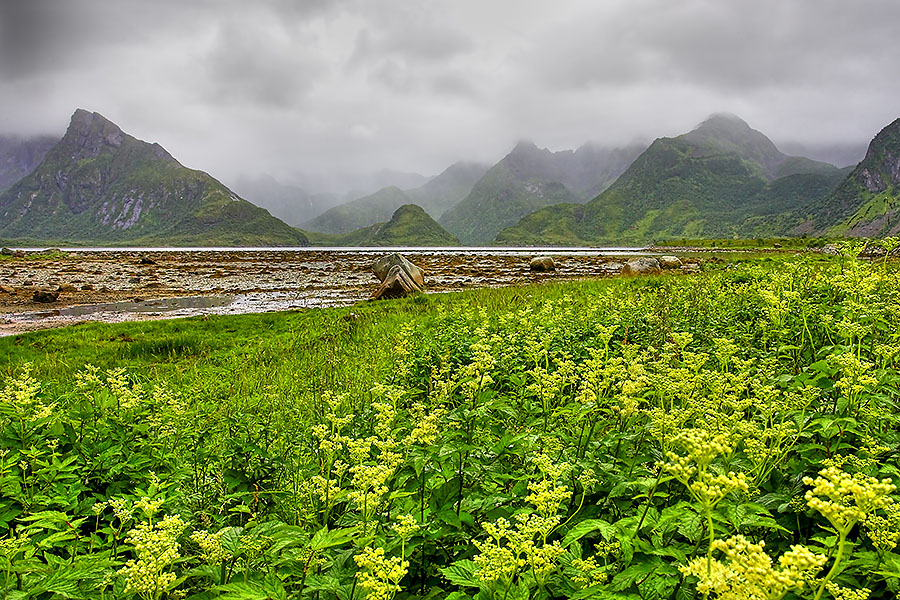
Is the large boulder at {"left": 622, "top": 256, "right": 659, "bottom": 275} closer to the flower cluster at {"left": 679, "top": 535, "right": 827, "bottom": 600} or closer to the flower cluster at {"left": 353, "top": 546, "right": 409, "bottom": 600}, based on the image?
the flower cluster at {"left": 679, "top": 535, "right": 827, "bottom": 600}

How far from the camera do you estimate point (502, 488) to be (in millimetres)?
4086

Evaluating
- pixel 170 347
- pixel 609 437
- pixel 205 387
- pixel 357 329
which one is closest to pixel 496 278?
pixel 357 329

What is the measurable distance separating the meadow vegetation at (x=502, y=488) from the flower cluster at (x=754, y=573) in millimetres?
11

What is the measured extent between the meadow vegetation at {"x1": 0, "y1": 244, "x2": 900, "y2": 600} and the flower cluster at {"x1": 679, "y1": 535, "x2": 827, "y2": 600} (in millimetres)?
11

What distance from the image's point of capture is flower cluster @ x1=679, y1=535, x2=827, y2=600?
5.15ft

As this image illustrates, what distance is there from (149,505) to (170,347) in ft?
51.8

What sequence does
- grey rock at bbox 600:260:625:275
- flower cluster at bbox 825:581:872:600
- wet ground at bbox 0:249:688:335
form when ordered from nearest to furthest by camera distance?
flower cluster at bbox 825:581:872:600 < wet ground at bbox 0:249:688:335 < grey rock at bbox 600:260:625:275

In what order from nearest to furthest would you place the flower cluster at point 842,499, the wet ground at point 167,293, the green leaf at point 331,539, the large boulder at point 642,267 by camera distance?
the flower cluster at point 842,499
the green leaf at point 331,539
the wet ground at point 167,293
the large boulder at point 642,267

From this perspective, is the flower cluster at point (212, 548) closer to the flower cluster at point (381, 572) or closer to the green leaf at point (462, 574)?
the flower cluster at point (381, 572)

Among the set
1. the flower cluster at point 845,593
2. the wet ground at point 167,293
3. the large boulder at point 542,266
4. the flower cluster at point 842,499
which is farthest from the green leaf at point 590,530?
the large boulder at point 542,266

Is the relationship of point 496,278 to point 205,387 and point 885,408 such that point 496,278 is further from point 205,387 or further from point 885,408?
point 885,408

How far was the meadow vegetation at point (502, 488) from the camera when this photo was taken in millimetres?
2355

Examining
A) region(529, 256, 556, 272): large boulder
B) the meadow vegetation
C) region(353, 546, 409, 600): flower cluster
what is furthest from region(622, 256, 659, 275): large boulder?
region(353, 546, 409, 600): flower cluster

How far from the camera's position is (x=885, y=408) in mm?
4031
